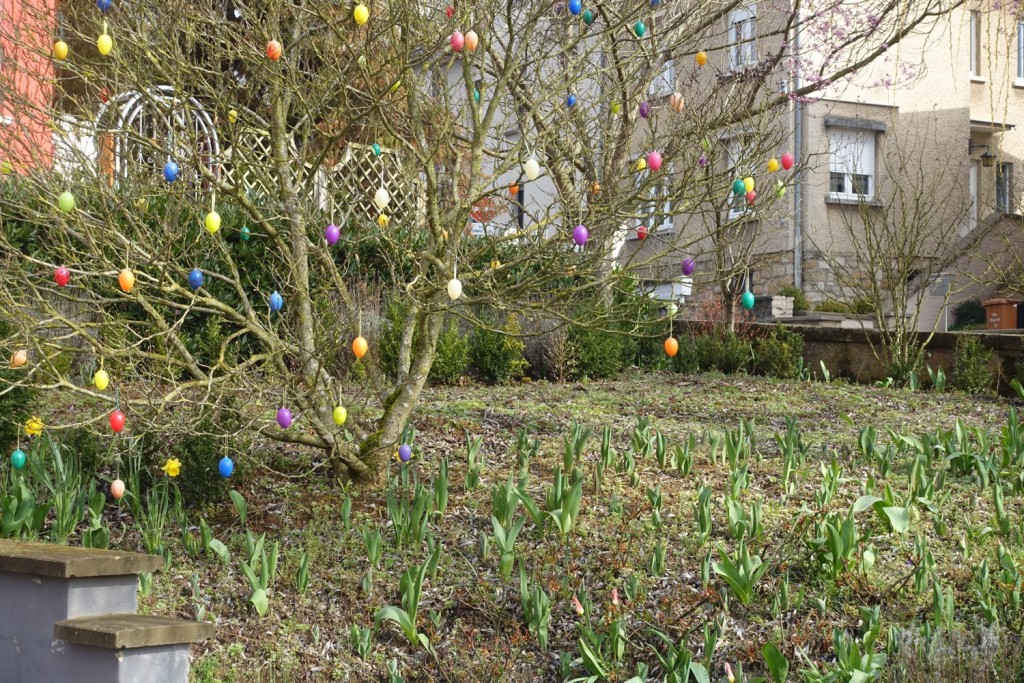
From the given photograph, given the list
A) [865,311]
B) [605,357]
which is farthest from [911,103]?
[605,357]

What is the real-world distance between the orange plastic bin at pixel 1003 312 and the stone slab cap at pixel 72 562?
13.4m

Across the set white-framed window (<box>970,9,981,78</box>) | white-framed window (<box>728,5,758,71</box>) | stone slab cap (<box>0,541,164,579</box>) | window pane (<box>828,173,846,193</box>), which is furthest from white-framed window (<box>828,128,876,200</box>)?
stone slab cap (<box>0,541,164,579</box>)

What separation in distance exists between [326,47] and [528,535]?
7.84 feet

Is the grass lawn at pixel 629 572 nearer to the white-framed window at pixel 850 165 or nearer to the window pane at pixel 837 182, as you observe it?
the white-framed window at pixel 850 165

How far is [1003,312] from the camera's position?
14367mm

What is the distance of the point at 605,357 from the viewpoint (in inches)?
363

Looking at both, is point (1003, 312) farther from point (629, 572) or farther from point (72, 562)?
point (72, 562)

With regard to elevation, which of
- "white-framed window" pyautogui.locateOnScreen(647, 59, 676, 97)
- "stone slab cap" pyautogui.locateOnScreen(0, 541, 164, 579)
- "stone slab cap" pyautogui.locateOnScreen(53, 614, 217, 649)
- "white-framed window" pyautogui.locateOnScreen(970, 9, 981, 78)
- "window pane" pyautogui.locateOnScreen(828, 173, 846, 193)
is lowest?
"stone slab cap" pyautogui.locateOnScreen(53, 614, 217, 649)

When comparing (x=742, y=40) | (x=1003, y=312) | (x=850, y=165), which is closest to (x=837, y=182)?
(x=850, y=165)

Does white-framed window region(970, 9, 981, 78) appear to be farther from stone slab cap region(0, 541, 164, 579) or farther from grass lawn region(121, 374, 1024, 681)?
stone slab cap region(0, 541, 164, 579)

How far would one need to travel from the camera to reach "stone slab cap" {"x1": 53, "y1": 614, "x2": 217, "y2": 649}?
2898 millimetres

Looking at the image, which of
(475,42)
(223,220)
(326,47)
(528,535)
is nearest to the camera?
(475,42)

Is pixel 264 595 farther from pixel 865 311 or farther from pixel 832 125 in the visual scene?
pixel 832 125

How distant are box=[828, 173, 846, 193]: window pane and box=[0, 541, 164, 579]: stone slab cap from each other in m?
15.2
